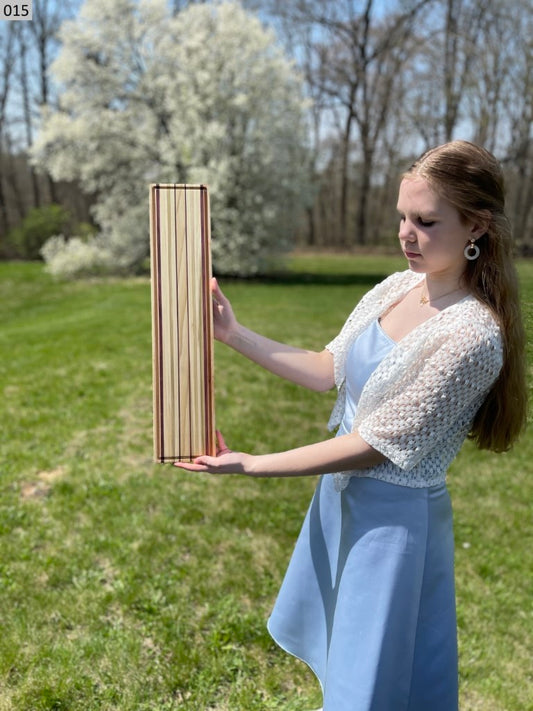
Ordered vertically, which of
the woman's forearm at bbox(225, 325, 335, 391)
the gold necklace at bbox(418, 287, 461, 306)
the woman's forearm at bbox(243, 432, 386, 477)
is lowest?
the woman's forearm at bbox(243, 432, 386, 477)

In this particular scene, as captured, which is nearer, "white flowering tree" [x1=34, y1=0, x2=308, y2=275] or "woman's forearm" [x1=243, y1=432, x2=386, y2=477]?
"woman's forearm" [x1=243, y1=432, x2=386, y2=477]

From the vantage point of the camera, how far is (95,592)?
3.39m

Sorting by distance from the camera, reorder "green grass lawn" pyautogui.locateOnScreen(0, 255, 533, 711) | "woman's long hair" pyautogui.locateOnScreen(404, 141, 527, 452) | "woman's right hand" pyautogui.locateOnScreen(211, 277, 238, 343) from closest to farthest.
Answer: "woman's long hair" pyautogui.locateOnScreen(404, 141, 527, 452)
"woman's right hand" pyautogui.locateOnScreen(211, 277, 238, 343)
"green grass lawn" pyautogui.locateOnScreen(0, 255, 533, 711)

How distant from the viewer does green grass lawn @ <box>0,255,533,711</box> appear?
9.19 ft

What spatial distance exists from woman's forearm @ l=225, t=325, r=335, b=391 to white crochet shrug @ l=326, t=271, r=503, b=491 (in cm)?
39

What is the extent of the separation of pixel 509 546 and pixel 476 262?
128 inches

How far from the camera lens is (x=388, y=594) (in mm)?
1688

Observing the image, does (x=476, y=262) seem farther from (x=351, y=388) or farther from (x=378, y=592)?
(x=378, y=592)

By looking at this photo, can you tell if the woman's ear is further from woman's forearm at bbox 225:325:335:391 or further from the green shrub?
the green shrub

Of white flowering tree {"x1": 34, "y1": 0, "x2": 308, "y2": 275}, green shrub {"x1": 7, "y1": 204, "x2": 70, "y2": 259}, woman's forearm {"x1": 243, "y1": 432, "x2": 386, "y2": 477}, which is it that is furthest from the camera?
green shrub {"x1": 7, "y1": 204, "x2": 70, "y2": 259}

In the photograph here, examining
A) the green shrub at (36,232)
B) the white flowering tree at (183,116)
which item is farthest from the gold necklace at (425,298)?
the green shrub at (36,232)

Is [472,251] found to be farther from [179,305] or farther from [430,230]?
[179,305]

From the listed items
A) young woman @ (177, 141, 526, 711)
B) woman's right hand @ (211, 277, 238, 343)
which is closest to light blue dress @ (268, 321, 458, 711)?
young woman @ (177, 141, 526, 711)

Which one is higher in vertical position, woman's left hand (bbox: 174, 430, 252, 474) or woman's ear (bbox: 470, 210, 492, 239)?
woman's ear (bbox: 470, 210, 492, 239)
